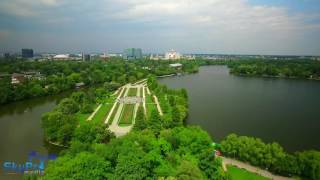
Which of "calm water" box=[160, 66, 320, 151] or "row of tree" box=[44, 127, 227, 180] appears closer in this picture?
"row of tree" box=[44, 127, 227, 180]

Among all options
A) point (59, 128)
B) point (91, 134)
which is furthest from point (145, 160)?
point (59, 128)

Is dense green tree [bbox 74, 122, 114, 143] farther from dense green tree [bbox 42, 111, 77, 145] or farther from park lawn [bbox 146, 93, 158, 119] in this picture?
park lawn [bbox 146, 93, 158, 119]

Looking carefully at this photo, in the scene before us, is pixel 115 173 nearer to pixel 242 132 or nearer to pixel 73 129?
pixel 73 129

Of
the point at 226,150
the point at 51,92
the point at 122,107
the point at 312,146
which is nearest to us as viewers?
the point at 226,150

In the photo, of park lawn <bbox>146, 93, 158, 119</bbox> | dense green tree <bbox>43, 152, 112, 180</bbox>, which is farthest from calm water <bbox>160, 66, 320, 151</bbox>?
dense green tree <bbox>43, 152, 112, 180</bbox>

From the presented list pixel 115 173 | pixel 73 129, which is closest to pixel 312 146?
pixel 115 173

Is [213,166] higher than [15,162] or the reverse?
higher

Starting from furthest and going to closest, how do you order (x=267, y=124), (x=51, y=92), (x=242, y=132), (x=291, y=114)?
(x=51, y=92) < (x=291, y=114) < (x=267, y=124) < (x=242, y=132)
